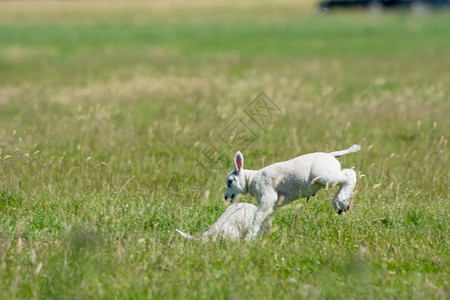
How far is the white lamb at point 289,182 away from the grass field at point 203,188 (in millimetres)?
235

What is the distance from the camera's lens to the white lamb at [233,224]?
5.78 metres

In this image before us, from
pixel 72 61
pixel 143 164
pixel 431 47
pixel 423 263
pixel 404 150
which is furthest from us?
pixel 431 47

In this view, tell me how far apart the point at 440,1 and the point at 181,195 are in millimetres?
68344

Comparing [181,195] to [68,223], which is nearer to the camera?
[68,223]

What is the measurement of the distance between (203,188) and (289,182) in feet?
5.87

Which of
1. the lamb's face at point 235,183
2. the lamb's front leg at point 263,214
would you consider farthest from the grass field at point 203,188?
the lamb's face at point 235,183

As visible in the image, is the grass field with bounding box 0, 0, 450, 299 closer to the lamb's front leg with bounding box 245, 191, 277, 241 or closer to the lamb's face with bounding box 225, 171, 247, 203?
the lamb's front leg with bounding box 245, 191, 277, 241

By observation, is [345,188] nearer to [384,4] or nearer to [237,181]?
[237,181]

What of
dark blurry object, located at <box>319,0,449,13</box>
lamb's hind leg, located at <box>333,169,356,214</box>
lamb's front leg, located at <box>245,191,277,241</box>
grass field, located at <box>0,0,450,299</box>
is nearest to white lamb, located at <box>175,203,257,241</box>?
lamb's front leg, located at <box>245,191,277,241</box>

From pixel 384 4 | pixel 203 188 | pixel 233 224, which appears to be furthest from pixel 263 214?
pixel 384 4

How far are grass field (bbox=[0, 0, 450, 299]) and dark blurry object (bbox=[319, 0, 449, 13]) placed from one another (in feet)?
159

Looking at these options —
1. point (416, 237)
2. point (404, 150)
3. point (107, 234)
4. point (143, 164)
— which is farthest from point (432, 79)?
point (107, 234)

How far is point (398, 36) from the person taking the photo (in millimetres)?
36719

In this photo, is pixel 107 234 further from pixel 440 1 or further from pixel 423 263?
pixel 440 1
